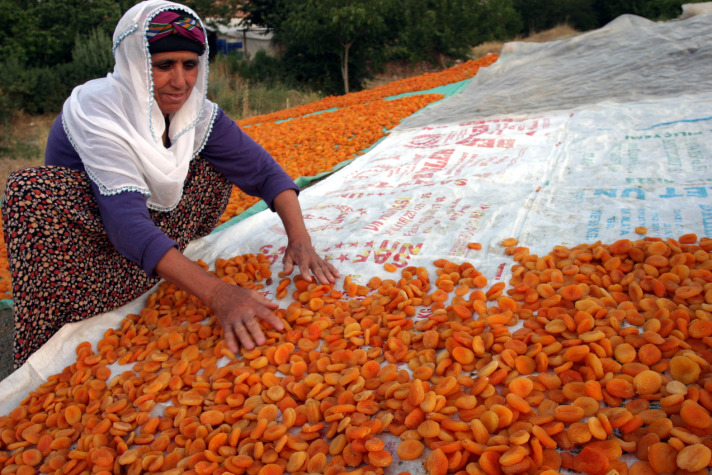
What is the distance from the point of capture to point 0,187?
20.3 feet

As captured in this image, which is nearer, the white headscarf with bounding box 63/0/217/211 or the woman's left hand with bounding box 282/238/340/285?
the white headscarf with bounding box 63/0/217/211

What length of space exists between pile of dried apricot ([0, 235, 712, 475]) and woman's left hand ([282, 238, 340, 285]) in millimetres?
64

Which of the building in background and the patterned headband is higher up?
the patterned headband

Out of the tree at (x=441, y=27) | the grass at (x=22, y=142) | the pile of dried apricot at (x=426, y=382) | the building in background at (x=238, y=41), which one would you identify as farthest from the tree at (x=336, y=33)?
the pile of dried apricot at (x=426, y=382)

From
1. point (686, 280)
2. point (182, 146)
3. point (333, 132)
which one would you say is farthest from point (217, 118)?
point (333, 132)

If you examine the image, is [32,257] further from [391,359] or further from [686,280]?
[686,280]

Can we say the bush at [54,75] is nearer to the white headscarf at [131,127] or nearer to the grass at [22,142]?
the grass at [22,142]

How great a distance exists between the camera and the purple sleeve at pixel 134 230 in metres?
1.73

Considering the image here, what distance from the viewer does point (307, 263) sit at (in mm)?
2131

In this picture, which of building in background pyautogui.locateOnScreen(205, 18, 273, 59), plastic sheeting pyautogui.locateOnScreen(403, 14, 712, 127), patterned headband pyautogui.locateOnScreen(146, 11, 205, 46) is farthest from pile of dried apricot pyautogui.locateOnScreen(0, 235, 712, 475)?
building in background pyautogui.locateOnScreen(205, 18, 273, 59)

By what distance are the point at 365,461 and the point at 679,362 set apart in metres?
0.90

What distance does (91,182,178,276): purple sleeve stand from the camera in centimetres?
173

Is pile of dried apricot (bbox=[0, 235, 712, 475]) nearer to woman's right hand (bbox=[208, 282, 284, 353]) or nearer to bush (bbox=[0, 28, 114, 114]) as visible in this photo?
woman's right hand (bbox=[208, 282, 284, 353])

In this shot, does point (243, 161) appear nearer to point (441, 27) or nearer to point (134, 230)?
point (134, 230)
